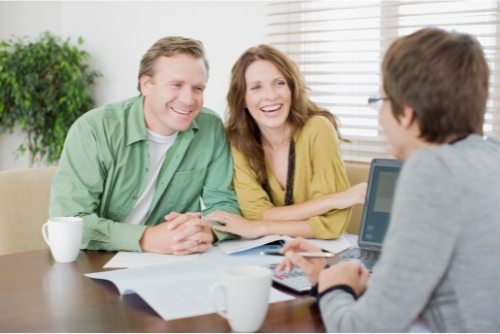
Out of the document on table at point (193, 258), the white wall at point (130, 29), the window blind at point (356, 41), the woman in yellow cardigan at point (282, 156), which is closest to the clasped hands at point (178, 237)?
the document on table at point (193, 258)

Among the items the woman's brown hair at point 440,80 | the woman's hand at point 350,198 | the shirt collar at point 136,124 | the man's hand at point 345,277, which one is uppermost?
the woman's brown hair at point 440,80

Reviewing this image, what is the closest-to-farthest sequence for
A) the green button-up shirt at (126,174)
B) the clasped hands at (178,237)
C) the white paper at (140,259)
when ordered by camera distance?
the white paper at (140,259)
the clasped hands at (178,237)
the green button-up shirt at (126,174)

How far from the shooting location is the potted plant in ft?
12.7

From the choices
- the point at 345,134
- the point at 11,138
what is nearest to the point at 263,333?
the point at 345,134

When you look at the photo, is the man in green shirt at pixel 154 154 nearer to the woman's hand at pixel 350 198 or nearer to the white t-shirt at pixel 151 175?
the white t-shirt at pixel 151 175

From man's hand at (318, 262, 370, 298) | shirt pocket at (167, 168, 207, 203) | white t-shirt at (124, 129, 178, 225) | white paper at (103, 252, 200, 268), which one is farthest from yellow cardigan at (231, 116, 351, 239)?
man's hand at (318, 262, 370, 298)

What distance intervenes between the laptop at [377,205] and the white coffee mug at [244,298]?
0.60m

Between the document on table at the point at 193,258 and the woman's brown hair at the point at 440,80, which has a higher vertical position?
the woman's brown hair at the point at 440,80

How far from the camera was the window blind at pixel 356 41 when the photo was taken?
280 cm

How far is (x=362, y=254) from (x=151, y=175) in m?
0.72

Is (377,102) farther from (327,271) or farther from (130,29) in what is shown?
(130,29)

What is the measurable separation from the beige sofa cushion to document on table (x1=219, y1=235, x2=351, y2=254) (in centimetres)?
32

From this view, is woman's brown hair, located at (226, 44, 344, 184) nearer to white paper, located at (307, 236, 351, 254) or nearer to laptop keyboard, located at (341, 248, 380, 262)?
white paper, located at (307, 236, 351, 254)

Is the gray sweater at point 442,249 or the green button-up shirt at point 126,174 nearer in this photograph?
the gray sweater at point 442,249
